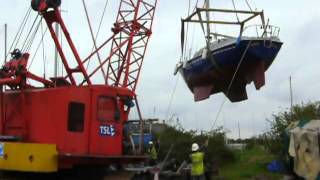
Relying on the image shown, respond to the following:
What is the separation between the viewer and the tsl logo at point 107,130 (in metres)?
16.2

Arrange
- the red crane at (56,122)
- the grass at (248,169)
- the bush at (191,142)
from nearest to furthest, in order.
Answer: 1. the red crane at (56,122)
2. the grass at (248,169)
3. the bush at (191,142)

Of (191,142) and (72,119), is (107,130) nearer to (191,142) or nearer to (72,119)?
(72,119)

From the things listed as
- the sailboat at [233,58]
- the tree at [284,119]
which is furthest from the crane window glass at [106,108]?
the tree at [284,119]

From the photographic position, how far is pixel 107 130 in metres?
16.3

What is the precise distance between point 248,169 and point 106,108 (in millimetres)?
13553

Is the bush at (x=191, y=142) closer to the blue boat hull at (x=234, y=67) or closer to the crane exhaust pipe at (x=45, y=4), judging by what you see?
the blue boat hull at (x=234, y=67)

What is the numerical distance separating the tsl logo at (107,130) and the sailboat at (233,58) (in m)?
5.60

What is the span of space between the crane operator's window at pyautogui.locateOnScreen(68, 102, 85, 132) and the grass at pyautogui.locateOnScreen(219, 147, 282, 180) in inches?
364

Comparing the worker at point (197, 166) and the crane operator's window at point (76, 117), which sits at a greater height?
the crane operator's window at point (76, 117)

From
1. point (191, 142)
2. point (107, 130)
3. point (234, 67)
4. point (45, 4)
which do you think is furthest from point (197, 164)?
point (191, 142)

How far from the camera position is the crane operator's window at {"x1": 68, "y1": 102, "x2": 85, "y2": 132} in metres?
15.7

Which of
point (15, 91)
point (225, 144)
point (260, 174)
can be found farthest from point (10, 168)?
point (225, 144)

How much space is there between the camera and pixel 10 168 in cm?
1496

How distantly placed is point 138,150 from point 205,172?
369cm
